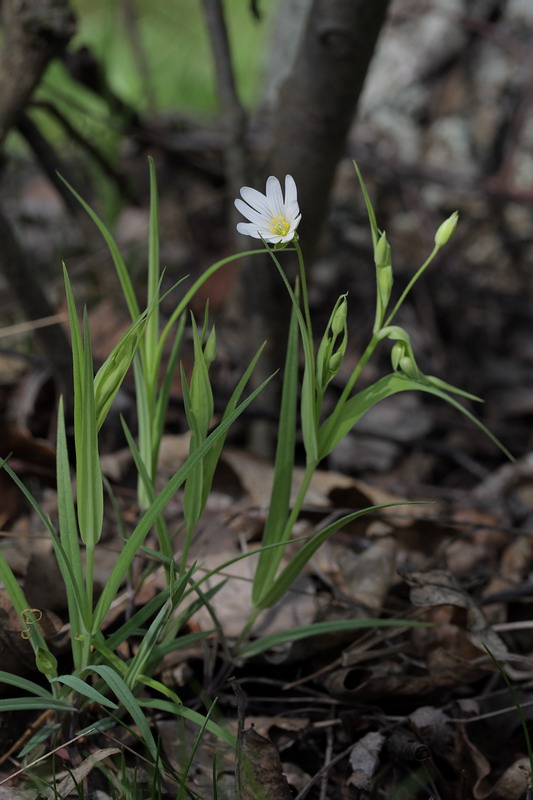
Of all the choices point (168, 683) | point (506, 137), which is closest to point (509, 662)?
point (168, 683)

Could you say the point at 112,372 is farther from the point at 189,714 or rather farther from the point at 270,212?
the point at 189,714

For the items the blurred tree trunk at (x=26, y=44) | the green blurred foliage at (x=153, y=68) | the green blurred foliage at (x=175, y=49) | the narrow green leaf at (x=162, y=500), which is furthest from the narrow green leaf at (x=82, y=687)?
the green blurred foliage at (x=175, y=49)

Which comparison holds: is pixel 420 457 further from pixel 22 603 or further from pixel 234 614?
pixel 22 603

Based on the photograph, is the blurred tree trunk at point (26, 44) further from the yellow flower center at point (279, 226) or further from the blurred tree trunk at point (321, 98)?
the yellow flower center at point (279, 226)

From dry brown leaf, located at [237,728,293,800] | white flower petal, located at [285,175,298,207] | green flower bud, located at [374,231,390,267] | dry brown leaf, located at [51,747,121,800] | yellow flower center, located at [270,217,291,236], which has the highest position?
white flower petal, located at [285,175,298,207]

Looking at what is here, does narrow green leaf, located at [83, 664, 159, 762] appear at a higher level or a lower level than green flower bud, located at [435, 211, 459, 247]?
lower

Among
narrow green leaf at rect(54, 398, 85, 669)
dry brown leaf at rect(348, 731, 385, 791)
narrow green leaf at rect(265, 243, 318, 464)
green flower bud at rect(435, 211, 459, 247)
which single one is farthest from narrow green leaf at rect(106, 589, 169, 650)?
green flower bud at rect(435, 211, 459, 247)

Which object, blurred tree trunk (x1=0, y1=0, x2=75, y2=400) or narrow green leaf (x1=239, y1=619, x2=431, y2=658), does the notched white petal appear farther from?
blurred tree trunk (x1=0, y1=0, x2=75, y2=400)

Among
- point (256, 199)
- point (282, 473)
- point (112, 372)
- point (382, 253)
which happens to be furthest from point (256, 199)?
point (282, 473)
